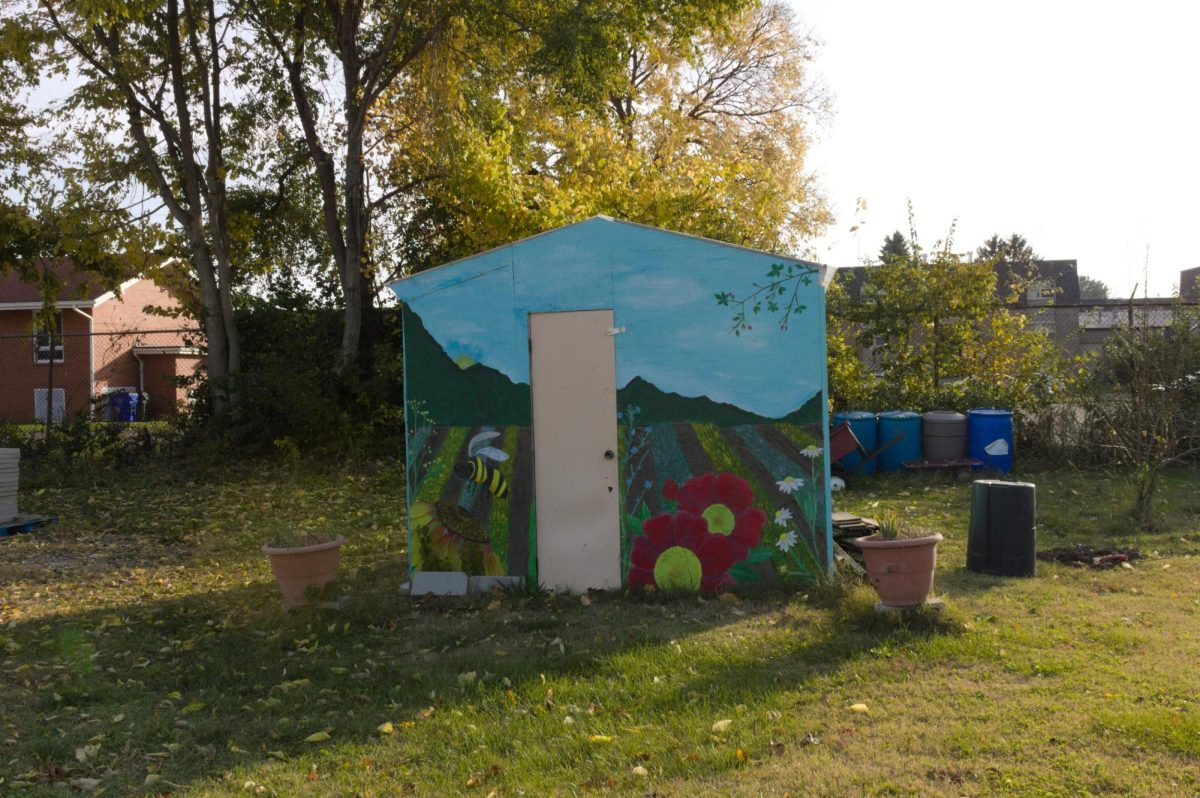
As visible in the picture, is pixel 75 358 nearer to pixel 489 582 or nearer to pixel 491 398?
pixel 491 398

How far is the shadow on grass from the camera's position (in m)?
4.91

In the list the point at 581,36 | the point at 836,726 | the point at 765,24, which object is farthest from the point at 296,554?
the point at 765,24

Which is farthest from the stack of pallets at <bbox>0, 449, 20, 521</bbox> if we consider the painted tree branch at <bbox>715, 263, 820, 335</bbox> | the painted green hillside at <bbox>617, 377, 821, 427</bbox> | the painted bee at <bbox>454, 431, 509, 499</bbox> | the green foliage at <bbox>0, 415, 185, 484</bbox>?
the painted tree branch at <bbox>715, 263, 820, 335</bbox>

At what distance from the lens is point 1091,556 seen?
8.07 m

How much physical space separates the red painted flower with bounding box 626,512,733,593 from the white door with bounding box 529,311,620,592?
0.65ft

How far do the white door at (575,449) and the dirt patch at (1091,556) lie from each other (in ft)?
12.4

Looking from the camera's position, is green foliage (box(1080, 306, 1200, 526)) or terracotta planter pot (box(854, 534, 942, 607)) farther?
green foliage (box(1080, 306, 1200, 526))

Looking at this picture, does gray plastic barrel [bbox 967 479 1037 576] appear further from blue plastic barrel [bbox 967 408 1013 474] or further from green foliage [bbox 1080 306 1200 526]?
blue plastic barrel [bbox 967 408 1013 474]

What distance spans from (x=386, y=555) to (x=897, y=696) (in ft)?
18.7

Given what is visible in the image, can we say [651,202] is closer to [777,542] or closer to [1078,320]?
[777,542]

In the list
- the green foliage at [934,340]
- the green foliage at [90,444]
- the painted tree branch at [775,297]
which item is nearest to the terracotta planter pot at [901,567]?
the painted tree branch at [775,297]

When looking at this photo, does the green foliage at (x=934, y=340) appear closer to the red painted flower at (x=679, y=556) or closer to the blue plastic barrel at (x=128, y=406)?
the red painted flower at (x=679, y=556)

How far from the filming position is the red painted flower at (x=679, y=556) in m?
7.41

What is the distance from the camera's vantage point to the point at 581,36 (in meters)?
13.6
